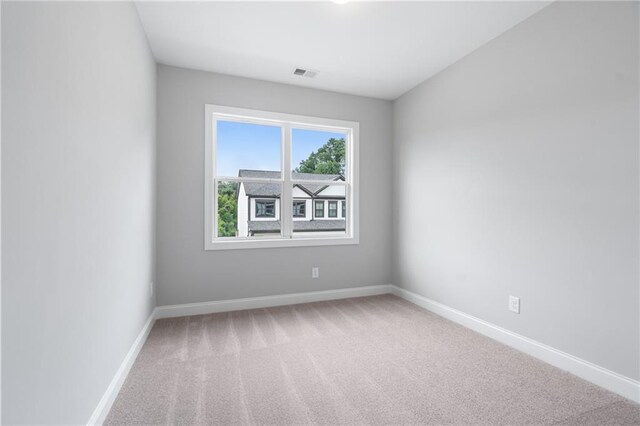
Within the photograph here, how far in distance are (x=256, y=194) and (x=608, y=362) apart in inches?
130

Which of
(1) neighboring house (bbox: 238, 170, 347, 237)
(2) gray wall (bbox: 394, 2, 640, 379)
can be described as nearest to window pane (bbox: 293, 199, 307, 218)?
(1) neighboring house (bbox: 238, 170, 347, 237)

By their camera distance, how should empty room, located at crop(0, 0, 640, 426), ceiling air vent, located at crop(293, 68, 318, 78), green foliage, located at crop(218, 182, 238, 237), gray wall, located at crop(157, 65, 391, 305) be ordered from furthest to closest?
green foliage, located at crop(218, 182, 238, 237) → ceiling air vent, located at crop(293, 68, 318, 78) → gray wall, located at crop(157, 65, 391, 305) → empty room, located at crop(0, 0, 640, 426)

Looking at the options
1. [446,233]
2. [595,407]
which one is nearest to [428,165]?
[446,233]

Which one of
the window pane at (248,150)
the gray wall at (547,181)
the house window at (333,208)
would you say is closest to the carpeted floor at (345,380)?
the gray wall at (547,181)

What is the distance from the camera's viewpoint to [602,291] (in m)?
1.96

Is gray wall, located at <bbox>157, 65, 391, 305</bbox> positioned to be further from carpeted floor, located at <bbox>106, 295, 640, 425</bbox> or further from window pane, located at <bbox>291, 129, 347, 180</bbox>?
carpeted floor, located at <bbox>106, 295, 640, 425</bbox>

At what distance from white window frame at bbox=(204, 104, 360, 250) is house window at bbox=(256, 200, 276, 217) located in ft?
0.33

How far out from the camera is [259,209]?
11.8ft

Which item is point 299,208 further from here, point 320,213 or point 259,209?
point 259,209

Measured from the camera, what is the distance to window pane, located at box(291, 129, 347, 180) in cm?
376

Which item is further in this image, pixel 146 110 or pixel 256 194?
pixel 256 194

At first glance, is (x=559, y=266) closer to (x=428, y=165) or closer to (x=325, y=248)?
(x=428, y=165)

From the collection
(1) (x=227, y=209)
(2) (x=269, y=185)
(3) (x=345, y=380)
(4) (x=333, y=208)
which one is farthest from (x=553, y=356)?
(1) (x=227, y=209)

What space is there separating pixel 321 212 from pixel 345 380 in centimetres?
220
